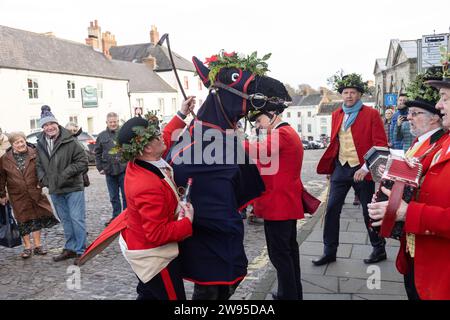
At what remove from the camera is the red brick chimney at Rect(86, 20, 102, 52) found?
125 feet

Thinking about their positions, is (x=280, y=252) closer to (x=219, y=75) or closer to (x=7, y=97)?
(x=219, y=75)

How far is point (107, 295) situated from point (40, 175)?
7.62ft

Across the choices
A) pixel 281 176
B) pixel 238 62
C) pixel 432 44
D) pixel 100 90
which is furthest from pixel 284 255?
pixel 100 90

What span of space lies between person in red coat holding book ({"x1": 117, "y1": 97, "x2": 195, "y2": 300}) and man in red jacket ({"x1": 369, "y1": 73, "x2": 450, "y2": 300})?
1.28 m

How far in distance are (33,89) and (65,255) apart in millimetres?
25604

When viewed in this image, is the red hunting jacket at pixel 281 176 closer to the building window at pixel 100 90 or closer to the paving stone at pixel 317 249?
the paving stone at pixel 317 249

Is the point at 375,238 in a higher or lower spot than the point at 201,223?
lower

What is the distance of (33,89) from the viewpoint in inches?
1101

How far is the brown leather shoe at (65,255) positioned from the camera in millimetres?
5645

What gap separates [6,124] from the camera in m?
25.3

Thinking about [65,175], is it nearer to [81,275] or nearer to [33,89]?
[81,275]

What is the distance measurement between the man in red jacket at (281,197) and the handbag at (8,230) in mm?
3786

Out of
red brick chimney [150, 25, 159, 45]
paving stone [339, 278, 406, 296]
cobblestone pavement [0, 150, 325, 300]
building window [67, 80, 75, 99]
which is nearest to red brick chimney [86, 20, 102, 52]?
building window [67, 80, 75, 99]
